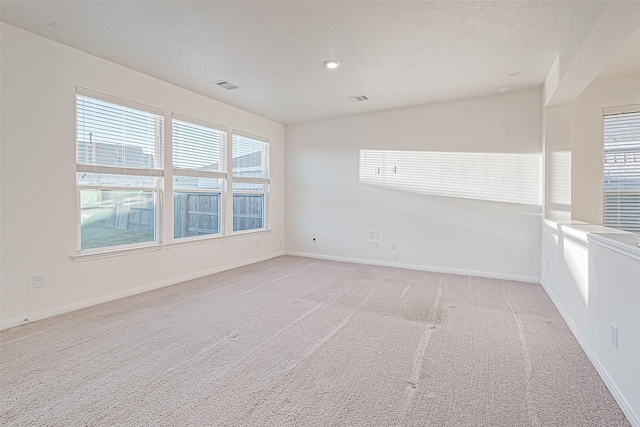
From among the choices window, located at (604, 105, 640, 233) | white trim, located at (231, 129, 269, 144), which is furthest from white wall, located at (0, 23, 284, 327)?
window, located at (604, 105, 640, 233)

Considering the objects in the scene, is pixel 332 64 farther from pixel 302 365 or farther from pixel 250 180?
pixel 302 365

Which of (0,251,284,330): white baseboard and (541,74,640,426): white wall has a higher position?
(541,74,640,426): white wall

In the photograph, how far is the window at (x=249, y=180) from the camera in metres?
5.27

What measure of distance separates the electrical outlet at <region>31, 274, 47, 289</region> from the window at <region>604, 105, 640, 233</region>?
6295mm

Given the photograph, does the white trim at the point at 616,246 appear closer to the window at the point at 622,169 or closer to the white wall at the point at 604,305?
the white wall at the point at 604,305

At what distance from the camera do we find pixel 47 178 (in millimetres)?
3016

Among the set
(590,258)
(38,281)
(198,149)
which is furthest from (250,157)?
(590,258)

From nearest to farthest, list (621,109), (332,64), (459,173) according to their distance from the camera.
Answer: (332,64), (621,109), (459,173)

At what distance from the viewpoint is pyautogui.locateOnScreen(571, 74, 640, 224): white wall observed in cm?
390

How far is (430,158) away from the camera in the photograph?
499cm

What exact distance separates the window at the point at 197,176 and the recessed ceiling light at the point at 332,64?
6.96ft

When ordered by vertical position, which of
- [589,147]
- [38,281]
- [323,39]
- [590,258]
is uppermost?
[323,39]

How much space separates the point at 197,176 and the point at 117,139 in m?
1.14

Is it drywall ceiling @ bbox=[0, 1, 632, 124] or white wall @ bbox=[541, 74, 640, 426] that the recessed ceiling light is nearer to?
drywall ceiling @ bbox=[0, 1, 632, 124]
